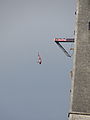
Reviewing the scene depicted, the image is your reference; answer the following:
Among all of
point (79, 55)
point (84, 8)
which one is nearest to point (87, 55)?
point (79, 55)

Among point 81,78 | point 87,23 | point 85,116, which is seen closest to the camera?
point 85,116

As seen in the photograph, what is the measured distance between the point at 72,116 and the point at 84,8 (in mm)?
13137

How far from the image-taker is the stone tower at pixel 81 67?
101ft

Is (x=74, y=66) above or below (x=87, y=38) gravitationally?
below

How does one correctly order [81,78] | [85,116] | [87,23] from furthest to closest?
[87,23] < [81,78] < [85,116]

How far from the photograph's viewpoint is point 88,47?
33469mm

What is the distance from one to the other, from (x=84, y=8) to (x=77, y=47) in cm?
517

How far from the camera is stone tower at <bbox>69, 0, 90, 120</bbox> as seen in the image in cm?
3081

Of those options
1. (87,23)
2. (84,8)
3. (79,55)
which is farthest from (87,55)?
(84,8)

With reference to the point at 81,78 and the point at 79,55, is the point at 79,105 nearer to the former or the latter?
the point at 81,78

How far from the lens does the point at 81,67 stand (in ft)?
107

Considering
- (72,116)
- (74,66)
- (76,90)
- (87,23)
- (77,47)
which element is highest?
(87,23)

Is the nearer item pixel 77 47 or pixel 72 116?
pixel 72 116

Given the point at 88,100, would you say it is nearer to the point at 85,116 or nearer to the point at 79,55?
the point at 85,116
